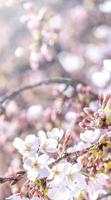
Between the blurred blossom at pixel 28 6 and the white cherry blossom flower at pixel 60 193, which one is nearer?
the white cherry blossom flower at pixel 60 193

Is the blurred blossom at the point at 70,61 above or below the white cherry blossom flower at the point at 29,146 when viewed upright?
above

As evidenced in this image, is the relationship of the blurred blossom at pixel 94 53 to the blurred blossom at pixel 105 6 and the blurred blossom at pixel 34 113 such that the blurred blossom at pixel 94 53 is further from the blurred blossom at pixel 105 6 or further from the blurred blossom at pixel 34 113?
the blurred blossom at pixel 34 113

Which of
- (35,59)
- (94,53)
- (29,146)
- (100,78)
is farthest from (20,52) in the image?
(29,146)

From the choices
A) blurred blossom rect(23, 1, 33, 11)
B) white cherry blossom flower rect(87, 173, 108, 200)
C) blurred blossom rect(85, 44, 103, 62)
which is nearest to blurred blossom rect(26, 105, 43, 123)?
blurred blossom rect(85, 44, 103, 62)

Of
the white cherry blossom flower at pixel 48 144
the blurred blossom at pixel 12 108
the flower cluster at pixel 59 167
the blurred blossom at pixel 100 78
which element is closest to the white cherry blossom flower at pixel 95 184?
the flower cluster at pixel 59 167

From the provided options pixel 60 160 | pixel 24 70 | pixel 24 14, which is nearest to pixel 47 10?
pixel 24 14

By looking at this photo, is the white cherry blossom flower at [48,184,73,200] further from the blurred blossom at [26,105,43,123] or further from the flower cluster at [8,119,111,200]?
the blurred blossom at [26,105,43,123]
